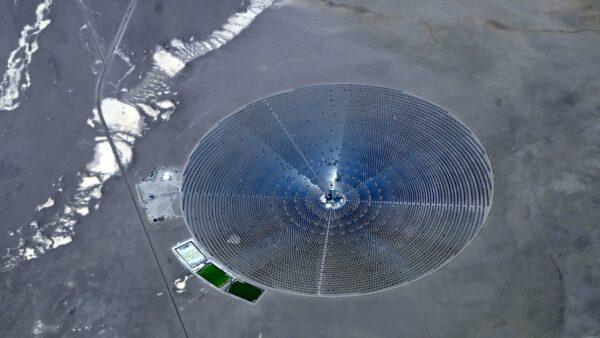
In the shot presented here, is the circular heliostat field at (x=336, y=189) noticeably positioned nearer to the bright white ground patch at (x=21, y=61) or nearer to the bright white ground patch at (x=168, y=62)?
the bright white ground patch at (x=168, y=62)

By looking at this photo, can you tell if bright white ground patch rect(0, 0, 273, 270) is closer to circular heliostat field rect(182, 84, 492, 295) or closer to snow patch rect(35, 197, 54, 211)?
snow patch rect(35, 197, 54, 211)

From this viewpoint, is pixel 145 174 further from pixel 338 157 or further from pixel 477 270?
pixel 477 270

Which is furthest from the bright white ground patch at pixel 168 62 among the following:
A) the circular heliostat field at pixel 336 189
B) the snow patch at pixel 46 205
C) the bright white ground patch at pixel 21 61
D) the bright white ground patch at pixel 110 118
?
the snow patch at pixel 46 205

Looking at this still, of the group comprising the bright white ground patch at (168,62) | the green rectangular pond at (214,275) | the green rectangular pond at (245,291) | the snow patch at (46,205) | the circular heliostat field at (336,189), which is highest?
the bright white ground patch at (168,62)

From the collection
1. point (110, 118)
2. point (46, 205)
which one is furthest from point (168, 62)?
point (46, 205)

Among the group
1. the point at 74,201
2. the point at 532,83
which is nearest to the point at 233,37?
the point at 74,201
